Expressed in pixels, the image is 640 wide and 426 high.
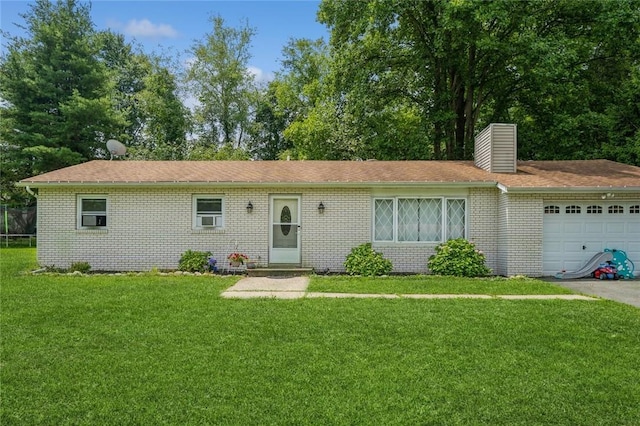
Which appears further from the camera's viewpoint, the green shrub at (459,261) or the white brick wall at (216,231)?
the white brick wall at (216,231)

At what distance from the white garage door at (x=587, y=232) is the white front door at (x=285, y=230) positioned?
673 cm

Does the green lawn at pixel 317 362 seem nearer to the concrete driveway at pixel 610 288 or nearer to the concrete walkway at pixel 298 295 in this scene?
the concrete walkway at pixel 298 295

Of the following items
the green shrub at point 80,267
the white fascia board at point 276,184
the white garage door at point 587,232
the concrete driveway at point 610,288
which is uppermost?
the white fascia board at point 276,184

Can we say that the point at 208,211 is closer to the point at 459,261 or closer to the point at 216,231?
the point at 216,231

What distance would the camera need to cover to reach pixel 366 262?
11.5 meters

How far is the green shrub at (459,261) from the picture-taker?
444 inches

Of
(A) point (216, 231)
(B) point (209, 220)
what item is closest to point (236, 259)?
(A) point (216, 231)

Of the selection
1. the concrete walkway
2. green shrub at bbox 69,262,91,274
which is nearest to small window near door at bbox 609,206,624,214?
the concrete walkway

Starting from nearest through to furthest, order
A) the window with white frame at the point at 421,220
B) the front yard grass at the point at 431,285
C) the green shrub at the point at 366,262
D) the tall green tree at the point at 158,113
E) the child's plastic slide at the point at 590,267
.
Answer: the front yard grass at the point at 431,285, the child's plastic slide at the point at 590,267, the green shrub at the point at 366,262, the window with white frame at the point at 421,220, the tall green tree at the point at 158,113

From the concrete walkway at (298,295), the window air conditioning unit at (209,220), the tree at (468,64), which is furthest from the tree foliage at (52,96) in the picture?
the concrete walkway at (298,295)

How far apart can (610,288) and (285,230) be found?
800 centimetres

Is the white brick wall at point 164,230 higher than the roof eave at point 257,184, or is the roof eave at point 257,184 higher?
the roof eave at point 257,184

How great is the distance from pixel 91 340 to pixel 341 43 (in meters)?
17.7

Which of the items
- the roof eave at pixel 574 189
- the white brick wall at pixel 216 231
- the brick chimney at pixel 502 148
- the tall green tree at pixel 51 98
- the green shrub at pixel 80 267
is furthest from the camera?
the tall green tree at pixel 51 98
